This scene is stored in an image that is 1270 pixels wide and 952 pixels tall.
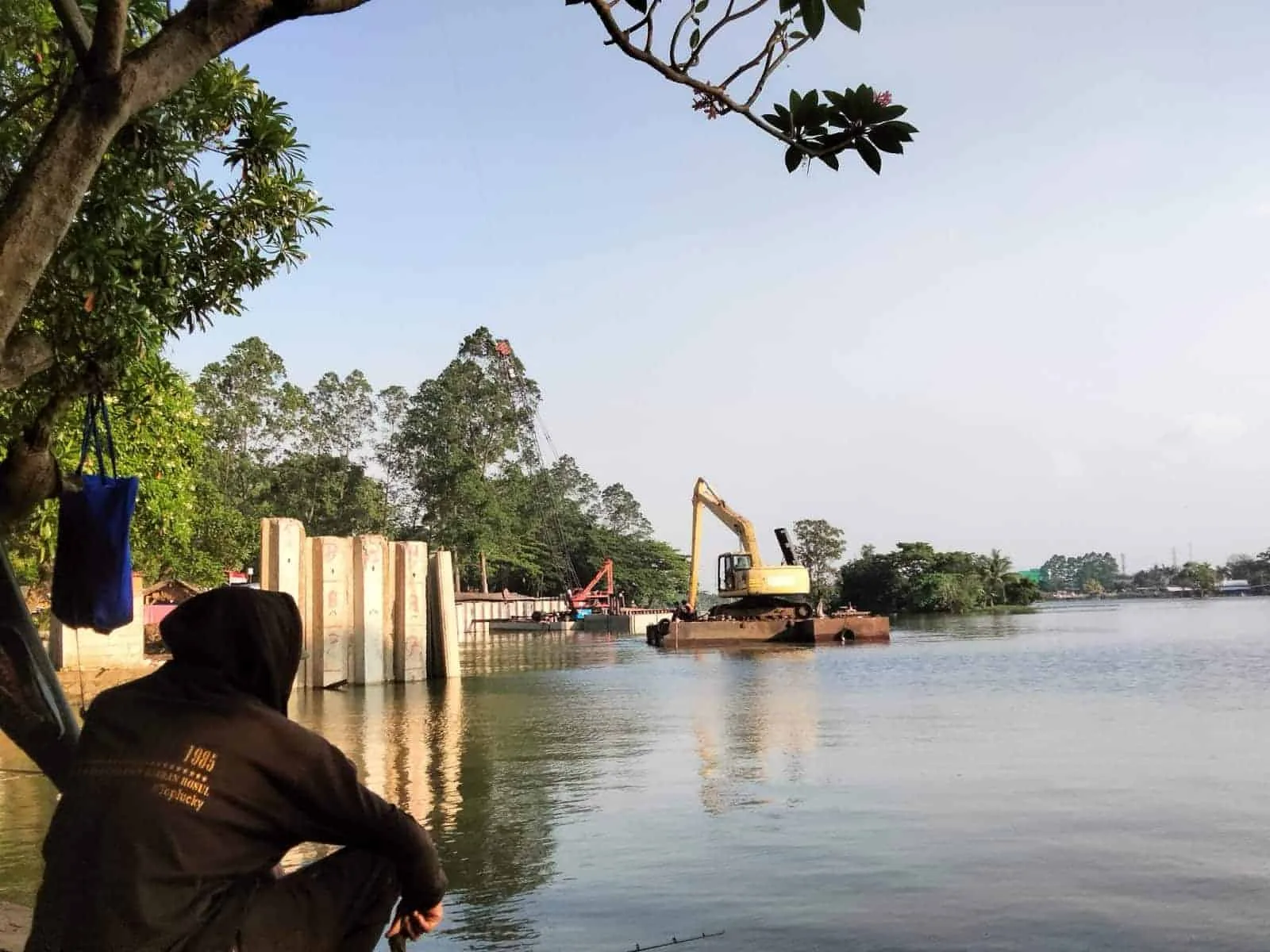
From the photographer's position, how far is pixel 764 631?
43969mm

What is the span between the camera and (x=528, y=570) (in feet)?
262

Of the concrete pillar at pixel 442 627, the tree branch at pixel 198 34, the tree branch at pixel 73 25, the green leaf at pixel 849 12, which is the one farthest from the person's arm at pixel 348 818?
the concrete pillar at pixel 442 627

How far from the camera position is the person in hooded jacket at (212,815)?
2.61 metres

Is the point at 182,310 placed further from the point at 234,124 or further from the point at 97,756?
the point at 97,756

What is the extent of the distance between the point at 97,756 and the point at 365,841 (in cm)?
72

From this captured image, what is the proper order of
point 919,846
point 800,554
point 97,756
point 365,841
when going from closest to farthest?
point 97,756 → point 365,841 → point 919,846 → point 800,554

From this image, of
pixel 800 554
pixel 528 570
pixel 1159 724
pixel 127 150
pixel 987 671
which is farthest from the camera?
pixel 800 554

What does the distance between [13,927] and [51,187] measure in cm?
373

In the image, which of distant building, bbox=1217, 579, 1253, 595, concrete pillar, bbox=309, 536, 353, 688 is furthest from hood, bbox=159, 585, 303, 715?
distant building, bbox=1217, 579, 1253, 595

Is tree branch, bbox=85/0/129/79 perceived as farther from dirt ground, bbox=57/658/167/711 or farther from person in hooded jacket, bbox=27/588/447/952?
dirt ground, bbox=57/658/167/711

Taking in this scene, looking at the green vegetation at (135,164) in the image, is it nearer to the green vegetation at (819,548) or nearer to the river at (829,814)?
the river at (829,814)

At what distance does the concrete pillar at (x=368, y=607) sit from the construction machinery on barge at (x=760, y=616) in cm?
2335

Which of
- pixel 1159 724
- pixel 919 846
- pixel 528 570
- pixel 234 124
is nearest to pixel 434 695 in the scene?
pixel 1159 724

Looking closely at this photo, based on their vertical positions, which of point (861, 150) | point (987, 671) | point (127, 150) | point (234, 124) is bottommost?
point (987, 671)
